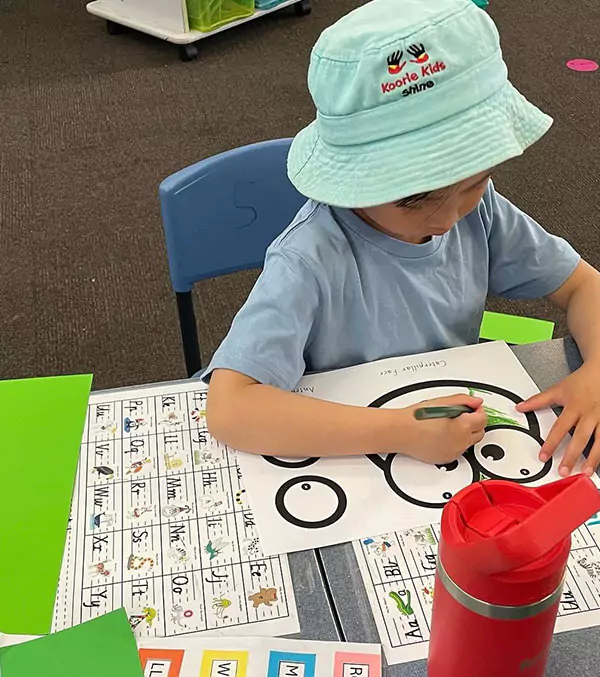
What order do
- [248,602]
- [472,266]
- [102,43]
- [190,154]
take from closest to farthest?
[248,602] < [472,266] < [190,154] < [102,43]

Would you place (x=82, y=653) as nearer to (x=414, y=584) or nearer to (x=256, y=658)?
(x=256, y=658)

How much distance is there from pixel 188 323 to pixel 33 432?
408mm

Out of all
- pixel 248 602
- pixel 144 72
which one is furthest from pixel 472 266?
pixel 144 72

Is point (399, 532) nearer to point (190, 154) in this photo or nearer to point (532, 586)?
point (532, 586)

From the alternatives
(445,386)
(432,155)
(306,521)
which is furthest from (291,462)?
(432,155)

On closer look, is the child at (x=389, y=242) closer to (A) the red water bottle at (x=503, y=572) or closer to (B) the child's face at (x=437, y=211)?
(B) the child's face at (x=437, y=211)

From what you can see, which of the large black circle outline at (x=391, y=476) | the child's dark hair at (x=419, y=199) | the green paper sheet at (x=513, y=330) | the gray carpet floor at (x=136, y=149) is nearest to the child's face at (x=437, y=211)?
the child's dark hair at (x=419, y=199)

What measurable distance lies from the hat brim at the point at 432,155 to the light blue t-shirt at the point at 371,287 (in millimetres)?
111

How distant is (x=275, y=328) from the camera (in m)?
0.79

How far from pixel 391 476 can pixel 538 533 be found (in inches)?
12.0

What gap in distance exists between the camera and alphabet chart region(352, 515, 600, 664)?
1.89ft

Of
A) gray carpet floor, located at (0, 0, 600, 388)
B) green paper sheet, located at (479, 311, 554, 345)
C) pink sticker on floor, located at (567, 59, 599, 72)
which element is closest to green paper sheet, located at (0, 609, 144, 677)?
green paper sheet, located at (479, 311, 554, 345)

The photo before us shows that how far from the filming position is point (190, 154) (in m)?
2.39

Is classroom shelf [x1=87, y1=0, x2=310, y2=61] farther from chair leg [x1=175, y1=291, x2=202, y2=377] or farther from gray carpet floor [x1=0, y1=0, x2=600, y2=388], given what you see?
chair leg [x1=175, y1=291, x2=202, y2=377]
